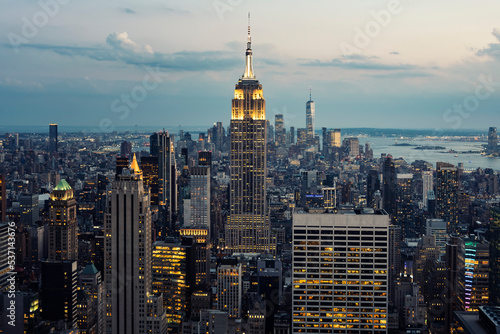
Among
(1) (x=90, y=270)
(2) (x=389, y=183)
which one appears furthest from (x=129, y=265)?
(2) (x=389, y=183)

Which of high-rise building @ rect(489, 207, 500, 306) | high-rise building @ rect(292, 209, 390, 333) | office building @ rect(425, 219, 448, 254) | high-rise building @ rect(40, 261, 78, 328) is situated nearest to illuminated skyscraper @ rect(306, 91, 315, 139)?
office building @ rect(425, 219, 448, 254)

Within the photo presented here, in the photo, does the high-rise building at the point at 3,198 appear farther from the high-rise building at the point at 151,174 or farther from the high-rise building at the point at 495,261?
the high-rise building at the point at 495,261

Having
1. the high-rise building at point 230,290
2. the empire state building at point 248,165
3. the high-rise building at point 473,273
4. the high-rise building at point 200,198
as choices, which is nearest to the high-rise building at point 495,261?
the high-rise building at point 473,273

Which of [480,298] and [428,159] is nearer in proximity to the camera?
[480,298]

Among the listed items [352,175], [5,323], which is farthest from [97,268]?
[352,175]

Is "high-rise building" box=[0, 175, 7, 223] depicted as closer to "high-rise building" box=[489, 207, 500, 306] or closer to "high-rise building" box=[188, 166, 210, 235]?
"high-rise building" box=[188, 166, 210, 235]

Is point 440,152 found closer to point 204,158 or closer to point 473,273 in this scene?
point 473,273

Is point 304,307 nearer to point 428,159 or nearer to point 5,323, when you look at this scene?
point 5,323
